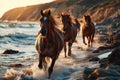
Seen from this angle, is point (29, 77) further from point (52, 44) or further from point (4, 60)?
point (4, 60)

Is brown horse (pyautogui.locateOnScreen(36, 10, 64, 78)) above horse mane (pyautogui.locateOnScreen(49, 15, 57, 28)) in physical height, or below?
below

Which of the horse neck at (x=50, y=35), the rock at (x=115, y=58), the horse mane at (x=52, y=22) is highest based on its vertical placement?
the horse mane at (x=52, y=22)

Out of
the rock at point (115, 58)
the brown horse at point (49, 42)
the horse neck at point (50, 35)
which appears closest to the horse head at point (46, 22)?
the brown horse at point (49, 42)

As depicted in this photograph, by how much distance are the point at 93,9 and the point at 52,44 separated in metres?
140

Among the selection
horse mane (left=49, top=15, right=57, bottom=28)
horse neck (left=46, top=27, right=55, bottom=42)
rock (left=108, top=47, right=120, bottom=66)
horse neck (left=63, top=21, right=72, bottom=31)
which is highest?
horse mane (left=49, top=15, right=57, bottom=28)

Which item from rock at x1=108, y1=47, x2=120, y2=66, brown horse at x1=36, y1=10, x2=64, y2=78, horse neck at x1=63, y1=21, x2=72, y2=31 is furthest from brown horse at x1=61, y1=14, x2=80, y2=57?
brown horse at x1=36, y1=10, x2=64, y2=78

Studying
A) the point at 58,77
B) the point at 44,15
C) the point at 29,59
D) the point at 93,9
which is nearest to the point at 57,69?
the point at 58,77

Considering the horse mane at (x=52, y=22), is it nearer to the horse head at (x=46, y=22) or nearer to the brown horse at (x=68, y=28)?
the horse head at (x=46, y=22)

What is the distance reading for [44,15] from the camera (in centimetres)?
1118

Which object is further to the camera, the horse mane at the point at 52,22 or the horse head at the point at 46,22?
the horse mane at the point at 52,22

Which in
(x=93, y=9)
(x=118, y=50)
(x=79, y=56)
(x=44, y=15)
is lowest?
(x=93, y=9)

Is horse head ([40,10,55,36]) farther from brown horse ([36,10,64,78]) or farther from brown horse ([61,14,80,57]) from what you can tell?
brown horse ([61,14,80,57])

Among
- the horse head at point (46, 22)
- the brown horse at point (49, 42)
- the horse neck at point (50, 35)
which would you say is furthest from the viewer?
the horse neck at point (50, 35)

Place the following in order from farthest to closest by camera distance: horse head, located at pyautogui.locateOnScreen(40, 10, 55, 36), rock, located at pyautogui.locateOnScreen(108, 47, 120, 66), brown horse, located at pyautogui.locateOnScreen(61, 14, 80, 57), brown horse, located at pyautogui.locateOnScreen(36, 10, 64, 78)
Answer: brown horse, located at pyautogui.locateOnScreen(61, 14, 80, 57)
rock, located at pyautogui.locateOnScreen(108, 47, 120, 66)
brown horse, located at pyautogui.locateOnScreen(36, 10, 64, 78)
horse head, located at pyautogui.locateOnScreen(40, 10, 55, 36)
